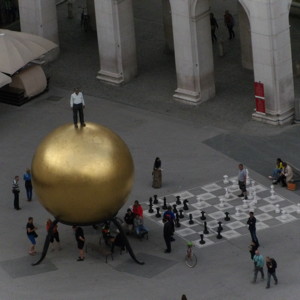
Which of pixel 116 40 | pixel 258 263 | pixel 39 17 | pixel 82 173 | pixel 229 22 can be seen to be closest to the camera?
pixel 82 173

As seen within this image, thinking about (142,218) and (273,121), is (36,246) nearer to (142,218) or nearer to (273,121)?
(142,218)

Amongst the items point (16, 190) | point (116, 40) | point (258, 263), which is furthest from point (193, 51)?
point (258, 263)

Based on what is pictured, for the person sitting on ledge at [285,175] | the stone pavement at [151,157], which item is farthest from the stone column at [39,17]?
the person sitting on ledge at [285,175]

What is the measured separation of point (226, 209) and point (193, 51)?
11672 mm

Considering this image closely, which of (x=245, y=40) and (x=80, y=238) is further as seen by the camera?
(x=245, y=40)

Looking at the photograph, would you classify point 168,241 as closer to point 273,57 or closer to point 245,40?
point 273,57

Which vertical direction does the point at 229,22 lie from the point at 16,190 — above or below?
above

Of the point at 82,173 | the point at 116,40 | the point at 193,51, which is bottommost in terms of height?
the point at 116,40

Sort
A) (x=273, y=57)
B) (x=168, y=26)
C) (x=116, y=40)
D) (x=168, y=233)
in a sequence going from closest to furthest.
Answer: (x=168, y=233)
(x=273, y=57)
(x=116, y=40)
(x=168, y=26)

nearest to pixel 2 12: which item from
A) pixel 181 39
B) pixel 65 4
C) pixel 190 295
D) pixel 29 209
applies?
pixel 65 4

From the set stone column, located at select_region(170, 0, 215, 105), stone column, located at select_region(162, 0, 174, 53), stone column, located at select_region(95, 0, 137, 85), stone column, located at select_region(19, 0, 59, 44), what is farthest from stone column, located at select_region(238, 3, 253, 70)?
stone column, located at select_region(19, 0, 59, 44)

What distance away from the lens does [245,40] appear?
7238 centimetres

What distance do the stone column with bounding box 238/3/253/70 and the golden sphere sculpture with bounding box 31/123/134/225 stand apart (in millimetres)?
20294

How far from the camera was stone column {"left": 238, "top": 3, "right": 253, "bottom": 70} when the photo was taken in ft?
236
